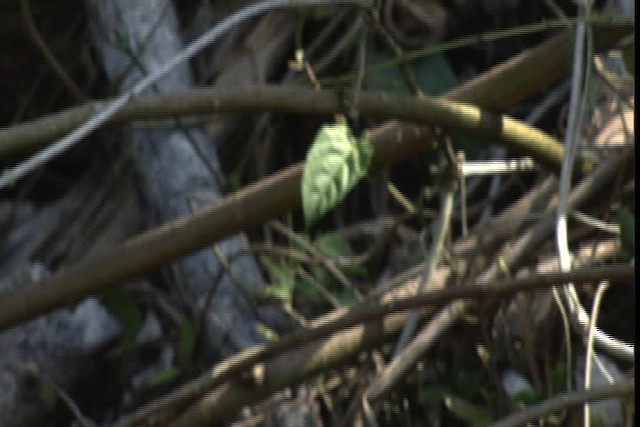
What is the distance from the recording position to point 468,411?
4.32 ft

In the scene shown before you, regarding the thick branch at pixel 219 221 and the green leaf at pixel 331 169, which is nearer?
the green leaf at pixel 331 169

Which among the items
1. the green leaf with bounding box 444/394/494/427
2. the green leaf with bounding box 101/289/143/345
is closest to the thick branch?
the green leaf with bounding box 101/289/143/345

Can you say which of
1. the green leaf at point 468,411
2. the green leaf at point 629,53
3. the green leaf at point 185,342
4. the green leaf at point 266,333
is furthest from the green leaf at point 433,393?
the green leaf at point 629,53

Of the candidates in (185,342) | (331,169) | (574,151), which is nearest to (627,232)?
(574,151)

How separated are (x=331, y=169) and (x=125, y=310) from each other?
1.58 ft

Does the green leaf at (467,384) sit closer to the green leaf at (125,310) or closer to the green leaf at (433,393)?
the green leaf at (433,393)

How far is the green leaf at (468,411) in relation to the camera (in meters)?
1.31

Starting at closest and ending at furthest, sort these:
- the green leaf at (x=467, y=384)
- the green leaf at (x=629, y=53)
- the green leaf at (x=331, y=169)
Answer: the green leaf at (x=331, y=169)
the green leaf at (x=629, y=53)
the green leaf at (x=467, y=384)

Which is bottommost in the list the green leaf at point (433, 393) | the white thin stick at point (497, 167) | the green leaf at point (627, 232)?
the green leaf at point (433, 393)

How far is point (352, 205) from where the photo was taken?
1.76 m

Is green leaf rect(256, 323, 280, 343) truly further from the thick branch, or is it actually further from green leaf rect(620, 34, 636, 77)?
green leaf rect(620, 34, 636, 77)

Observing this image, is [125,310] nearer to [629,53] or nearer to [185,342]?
[185,342]

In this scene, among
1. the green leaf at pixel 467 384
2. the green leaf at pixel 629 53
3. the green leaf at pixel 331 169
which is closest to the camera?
the green leaf at pixel 331 169

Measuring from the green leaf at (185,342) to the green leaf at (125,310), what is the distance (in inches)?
2.6
